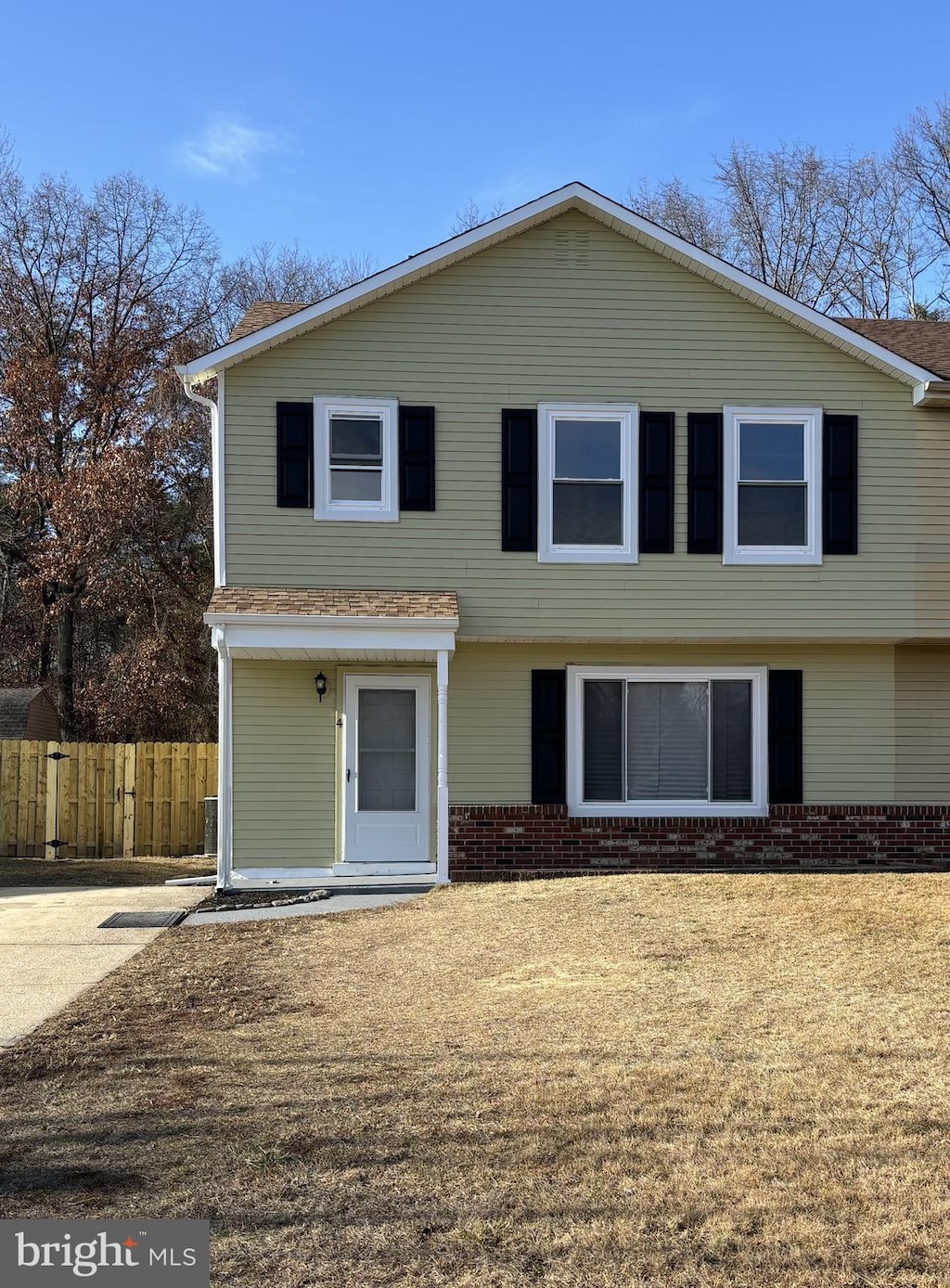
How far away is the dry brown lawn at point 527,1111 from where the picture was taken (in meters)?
4.03

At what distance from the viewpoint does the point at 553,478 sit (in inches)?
528

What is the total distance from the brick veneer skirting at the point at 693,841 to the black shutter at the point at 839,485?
116 inches

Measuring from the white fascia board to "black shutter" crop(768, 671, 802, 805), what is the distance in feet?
12.7

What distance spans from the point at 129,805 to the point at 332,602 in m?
8.18

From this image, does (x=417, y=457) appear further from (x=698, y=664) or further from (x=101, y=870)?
(x=101, y=870)

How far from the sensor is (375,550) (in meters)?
13.2

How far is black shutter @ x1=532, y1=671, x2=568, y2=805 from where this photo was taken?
44.4 ft

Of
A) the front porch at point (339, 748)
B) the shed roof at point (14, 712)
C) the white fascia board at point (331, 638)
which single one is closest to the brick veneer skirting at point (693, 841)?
the front porch at point (339, 748)

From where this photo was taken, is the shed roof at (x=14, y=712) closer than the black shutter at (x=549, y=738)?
No

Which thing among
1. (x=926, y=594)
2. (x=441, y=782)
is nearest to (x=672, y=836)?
(x=441, y=782)

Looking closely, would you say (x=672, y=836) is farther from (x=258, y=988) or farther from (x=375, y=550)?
(x=258, y=988)

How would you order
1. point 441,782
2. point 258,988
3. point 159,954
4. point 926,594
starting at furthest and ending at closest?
point 926,594, point 441,782, point 159,954, point 258,988

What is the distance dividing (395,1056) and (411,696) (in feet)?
25.5

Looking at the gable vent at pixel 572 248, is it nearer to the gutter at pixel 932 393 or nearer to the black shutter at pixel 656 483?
the black shutter at pixel 656 483
